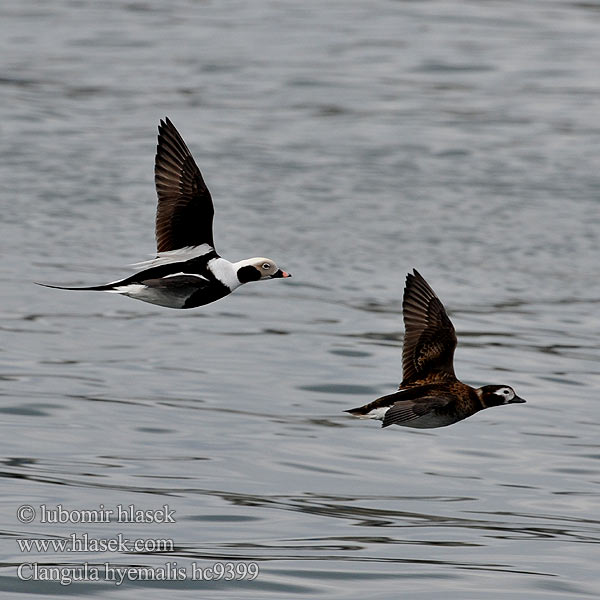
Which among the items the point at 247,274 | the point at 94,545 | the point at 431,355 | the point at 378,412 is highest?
the point at 247,274

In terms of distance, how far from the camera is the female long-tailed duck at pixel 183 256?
34.3 feet

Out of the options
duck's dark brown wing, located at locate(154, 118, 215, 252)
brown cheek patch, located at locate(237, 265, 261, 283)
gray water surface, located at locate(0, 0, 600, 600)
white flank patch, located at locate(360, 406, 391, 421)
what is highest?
duck's dark brown wing, located at locate(154, 118, 215, 252)

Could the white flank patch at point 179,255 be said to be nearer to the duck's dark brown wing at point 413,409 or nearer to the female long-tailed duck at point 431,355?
the female long-tailed duck at point 431,355

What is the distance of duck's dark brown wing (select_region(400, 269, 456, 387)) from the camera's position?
11.1 meters

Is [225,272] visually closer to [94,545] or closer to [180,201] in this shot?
[180,201]

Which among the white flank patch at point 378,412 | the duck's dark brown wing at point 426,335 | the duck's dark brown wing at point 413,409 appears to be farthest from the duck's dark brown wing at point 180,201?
the duck's dark brown wing at point 413,409

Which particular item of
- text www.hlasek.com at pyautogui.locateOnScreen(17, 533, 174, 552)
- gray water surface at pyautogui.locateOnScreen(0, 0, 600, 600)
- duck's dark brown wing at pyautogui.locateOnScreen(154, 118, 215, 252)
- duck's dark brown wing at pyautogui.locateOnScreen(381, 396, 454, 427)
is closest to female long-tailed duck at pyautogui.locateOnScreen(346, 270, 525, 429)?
duck's dark brown wing at pyautogui.locateOnScreen(381, 396, 454, 427)

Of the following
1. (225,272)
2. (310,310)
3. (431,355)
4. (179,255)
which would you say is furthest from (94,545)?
(310,310)

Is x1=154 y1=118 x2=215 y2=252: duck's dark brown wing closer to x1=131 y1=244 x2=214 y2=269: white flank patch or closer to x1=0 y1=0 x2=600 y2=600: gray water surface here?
x1=131 y1=244 x2=214 y2=269: white flank patch

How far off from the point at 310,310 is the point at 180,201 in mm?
9217

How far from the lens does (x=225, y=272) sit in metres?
10.7

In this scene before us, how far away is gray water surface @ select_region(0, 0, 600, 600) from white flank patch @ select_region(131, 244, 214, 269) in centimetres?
222

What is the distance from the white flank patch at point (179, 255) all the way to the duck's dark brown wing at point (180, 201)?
3.3 inches

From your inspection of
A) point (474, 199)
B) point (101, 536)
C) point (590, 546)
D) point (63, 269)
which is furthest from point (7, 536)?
point (474, 199)
